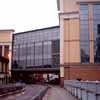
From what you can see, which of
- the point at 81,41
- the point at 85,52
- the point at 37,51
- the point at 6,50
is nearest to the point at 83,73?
the point at 85,52

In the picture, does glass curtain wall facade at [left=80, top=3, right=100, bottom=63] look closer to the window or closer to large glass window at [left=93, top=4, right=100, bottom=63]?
large glass window at [left=93, top=4, right=100, bottom=63]

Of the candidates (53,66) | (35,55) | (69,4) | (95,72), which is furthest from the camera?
(35,55)

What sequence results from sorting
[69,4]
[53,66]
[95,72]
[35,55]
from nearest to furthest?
[95,72] < [69,4] < [53,66] < [35,55]

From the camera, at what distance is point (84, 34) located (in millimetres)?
54656

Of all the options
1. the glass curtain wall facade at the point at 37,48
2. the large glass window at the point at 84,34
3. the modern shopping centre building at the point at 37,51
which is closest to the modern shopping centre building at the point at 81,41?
the large glass window at the point at 84,34

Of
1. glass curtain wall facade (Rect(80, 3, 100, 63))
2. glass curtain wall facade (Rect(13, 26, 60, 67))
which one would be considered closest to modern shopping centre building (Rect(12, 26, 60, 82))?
glass curtain wall facade (Rect(13, 26, 60, 67))

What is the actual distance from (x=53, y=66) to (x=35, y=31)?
14950 millimetres

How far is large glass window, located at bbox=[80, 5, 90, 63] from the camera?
53.9 metres

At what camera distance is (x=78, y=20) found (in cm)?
5556

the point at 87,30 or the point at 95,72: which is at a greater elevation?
the point at 87,30

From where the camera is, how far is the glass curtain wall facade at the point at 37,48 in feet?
217

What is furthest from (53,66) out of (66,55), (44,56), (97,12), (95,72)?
(97,12)

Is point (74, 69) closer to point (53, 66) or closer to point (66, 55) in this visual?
point (66, 55)

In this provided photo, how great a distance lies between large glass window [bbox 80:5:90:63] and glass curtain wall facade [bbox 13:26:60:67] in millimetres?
11980
